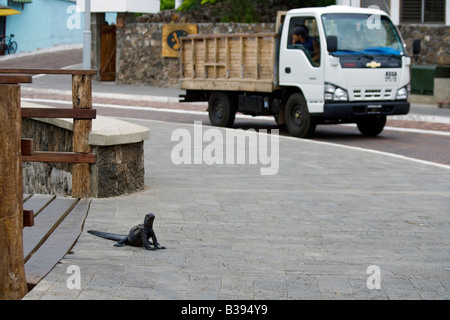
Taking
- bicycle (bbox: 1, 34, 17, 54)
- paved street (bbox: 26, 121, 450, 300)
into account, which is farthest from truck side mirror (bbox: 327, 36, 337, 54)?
bicycle (bbox: 1, 34, 17, 54)

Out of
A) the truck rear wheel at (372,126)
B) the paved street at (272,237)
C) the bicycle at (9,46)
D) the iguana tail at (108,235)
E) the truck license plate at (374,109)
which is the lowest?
the paved street at (272,237)

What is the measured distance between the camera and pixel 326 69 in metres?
17.5

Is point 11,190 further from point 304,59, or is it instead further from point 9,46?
→ point 9,46

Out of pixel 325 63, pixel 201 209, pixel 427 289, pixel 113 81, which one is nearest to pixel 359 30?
pixel 325 63

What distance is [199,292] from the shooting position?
231 inches

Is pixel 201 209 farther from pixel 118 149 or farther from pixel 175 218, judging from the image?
pixel 118 149

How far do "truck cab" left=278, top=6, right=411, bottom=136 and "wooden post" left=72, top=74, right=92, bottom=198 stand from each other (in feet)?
26.9

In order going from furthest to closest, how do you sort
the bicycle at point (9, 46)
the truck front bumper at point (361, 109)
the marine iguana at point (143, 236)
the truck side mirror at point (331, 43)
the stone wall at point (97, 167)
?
the bicycle at point (9, 46) < the truck front bumper at point (361, 109) < the truck side mirror at point (331, 43) < the stone wall at point (97, 167) < the marine iguana at point (143, 236)

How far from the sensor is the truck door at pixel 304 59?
57.9 feet

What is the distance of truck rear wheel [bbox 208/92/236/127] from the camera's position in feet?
65.8

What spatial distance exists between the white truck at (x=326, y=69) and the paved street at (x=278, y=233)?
11.0ft

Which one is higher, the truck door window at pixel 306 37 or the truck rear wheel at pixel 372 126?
the truck door window at pixel 306 37

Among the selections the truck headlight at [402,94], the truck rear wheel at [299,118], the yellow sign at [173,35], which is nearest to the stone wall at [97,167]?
the truck rear wheel at [299,118]

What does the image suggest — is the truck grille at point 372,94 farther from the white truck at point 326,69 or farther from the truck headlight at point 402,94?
the truck headlight at point 402,94
